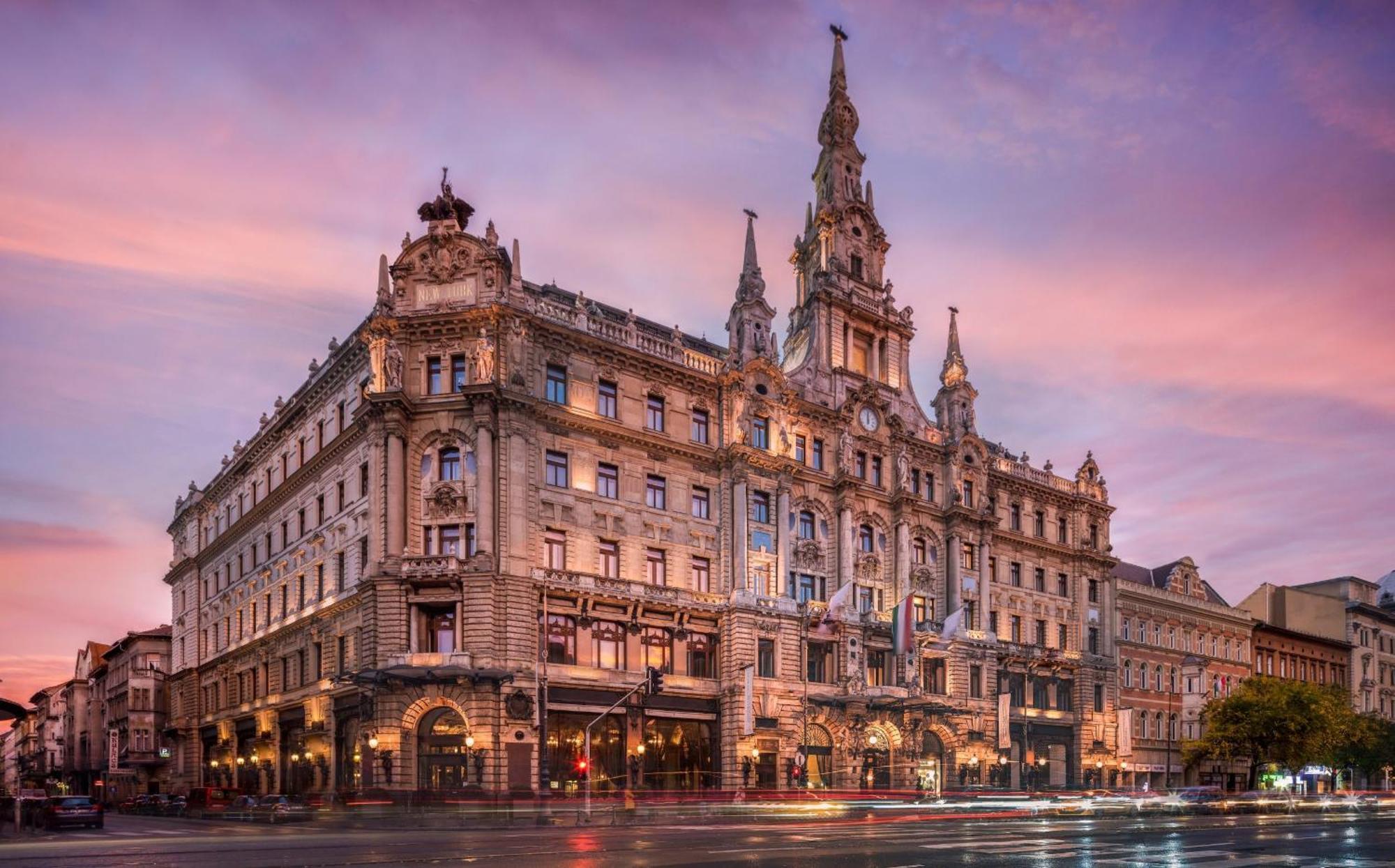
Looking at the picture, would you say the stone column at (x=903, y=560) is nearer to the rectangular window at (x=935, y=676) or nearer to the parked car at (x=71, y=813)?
the rectangular window at (x=935, y=676)

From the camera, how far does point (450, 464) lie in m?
58.7

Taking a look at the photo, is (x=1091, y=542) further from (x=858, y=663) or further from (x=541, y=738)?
(x=541, y=738)

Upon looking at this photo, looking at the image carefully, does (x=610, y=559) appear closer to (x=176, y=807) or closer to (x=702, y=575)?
(x=702, y=575)

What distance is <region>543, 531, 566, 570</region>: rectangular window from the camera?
193ft

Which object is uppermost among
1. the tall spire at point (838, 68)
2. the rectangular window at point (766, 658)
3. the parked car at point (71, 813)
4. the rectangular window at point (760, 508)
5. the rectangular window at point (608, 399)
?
the tall spire at point (838, 68)

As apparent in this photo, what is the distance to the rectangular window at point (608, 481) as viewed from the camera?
62.0 meters

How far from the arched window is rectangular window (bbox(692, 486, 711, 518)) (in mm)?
13848

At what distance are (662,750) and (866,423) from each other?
82.2 ft

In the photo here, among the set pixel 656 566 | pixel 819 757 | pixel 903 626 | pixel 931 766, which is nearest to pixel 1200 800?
pixel 903 626

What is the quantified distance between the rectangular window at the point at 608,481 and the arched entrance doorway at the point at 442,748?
13.6m

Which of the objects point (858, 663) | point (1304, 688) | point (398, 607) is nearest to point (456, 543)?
point (398, 607)

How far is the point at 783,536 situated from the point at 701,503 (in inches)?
213

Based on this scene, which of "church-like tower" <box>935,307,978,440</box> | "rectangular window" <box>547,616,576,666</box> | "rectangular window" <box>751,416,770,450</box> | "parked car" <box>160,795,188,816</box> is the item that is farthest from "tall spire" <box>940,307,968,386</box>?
"parked car" <box>160,795,188,816</box>

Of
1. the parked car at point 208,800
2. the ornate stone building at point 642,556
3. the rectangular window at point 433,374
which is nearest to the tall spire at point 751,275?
the ornate stone building at point 642,556
